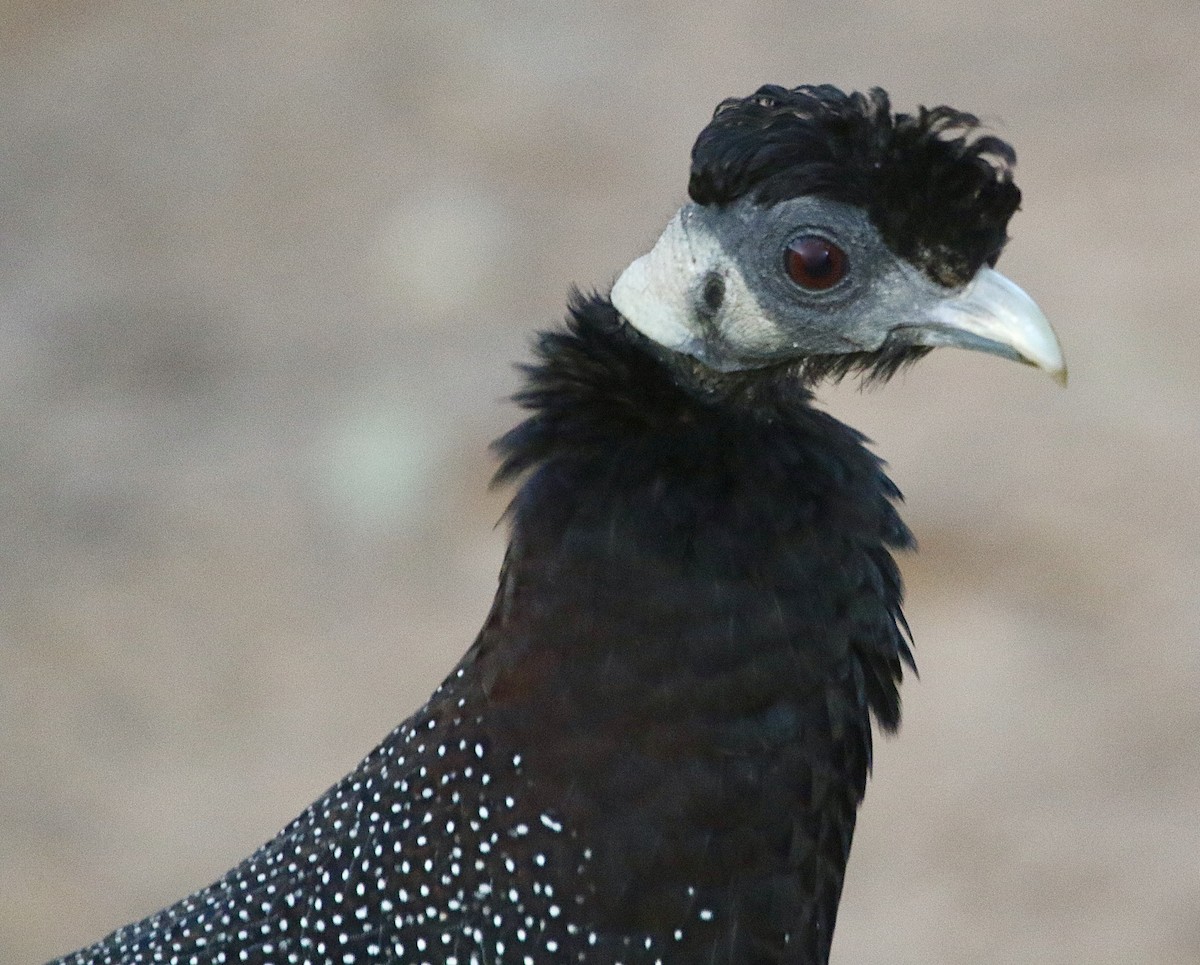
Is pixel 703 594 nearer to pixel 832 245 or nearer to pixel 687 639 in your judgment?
pixel 687 639

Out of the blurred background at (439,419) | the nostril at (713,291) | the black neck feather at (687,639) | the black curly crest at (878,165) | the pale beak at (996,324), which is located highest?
the blurred background at (439,419)

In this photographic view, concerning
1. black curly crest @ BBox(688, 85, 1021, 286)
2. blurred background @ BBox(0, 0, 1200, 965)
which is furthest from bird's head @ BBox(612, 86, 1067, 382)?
blurred background @ BBox(0, 0, 1200, 965)

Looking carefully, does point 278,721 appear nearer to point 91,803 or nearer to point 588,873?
point 91,803

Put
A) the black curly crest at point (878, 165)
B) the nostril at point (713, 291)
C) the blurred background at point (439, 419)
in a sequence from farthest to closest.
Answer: the blurred background at point (439, 419), the nostril at point (713, 291), the black curly crest at point (878, 165)

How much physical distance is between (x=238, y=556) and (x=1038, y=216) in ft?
15.2

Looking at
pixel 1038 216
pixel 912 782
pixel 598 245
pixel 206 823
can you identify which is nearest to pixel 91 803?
pixel 206 823

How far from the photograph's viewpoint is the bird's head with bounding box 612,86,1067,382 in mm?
2908

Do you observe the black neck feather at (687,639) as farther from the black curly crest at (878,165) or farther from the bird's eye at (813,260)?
the black curly crest at (878,165)

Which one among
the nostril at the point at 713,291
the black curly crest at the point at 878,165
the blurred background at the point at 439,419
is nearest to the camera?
the black curly crest at the point at 878,165

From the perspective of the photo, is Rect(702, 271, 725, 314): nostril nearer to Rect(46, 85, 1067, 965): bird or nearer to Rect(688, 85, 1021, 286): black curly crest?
Rect(46, 85, 1067, 965): bird

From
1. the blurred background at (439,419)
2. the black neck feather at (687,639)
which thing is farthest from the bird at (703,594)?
the blurred background at (439,419)

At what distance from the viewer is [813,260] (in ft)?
9.68

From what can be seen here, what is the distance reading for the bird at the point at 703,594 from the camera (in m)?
2.93

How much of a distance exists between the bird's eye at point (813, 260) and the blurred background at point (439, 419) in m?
3.93
